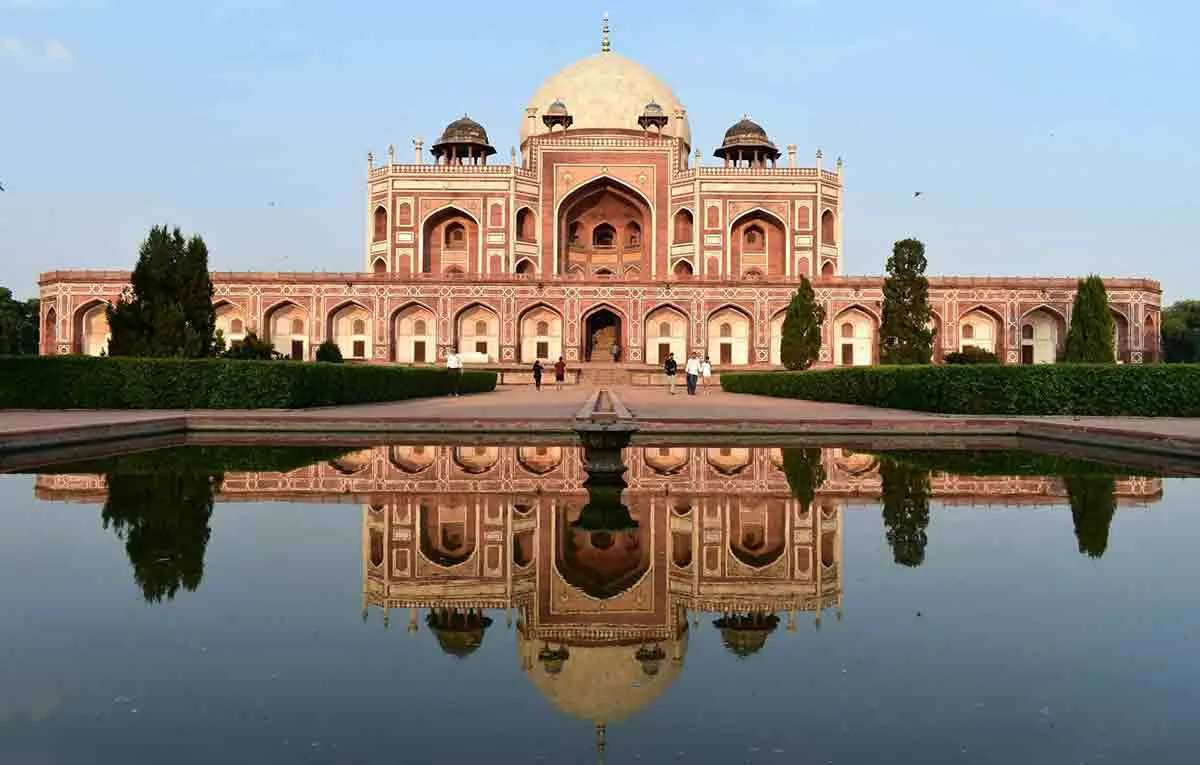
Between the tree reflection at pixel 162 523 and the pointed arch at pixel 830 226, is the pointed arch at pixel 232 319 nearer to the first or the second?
the pointed arch at pixel 830 226

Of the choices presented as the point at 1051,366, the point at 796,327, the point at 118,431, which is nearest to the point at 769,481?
the point at 118,431

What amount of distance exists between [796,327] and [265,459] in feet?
61.6

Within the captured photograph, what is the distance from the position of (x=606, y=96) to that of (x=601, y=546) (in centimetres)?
3823

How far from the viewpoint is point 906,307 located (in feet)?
74.1

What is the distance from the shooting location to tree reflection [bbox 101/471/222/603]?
3.62m

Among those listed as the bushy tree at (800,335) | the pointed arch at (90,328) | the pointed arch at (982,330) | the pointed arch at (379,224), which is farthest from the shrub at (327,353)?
the pointed arch at (982,330)

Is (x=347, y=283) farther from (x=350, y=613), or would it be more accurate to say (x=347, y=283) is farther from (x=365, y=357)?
(x=350, y=613)

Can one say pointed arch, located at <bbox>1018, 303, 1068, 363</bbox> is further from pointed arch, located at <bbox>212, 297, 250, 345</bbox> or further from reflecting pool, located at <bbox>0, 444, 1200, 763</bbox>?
reflecting pool, located at <bbox>0, 444, 1200, 763</bbox>

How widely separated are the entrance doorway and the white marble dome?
8.25 metres

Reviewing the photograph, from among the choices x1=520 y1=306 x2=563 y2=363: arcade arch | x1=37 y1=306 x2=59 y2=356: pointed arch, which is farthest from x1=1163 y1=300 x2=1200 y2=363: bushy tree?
x1=37 y1=306 x2=59 y2=356: pointed arch

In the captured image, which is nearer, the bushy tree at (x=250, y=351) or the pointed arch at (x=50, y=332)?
the bushy tree at (x=250, y=351)

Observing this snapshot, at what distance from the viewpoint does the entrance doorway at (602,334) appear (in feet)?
119

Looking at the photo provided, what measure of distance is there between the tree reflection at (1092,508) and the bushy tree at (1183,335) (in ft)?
137

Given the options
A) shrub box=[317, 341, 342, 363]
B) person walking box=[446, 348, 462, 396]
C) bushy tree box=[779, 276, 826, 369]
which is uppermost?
bushy tree box=[779, 276, 826, 369]
